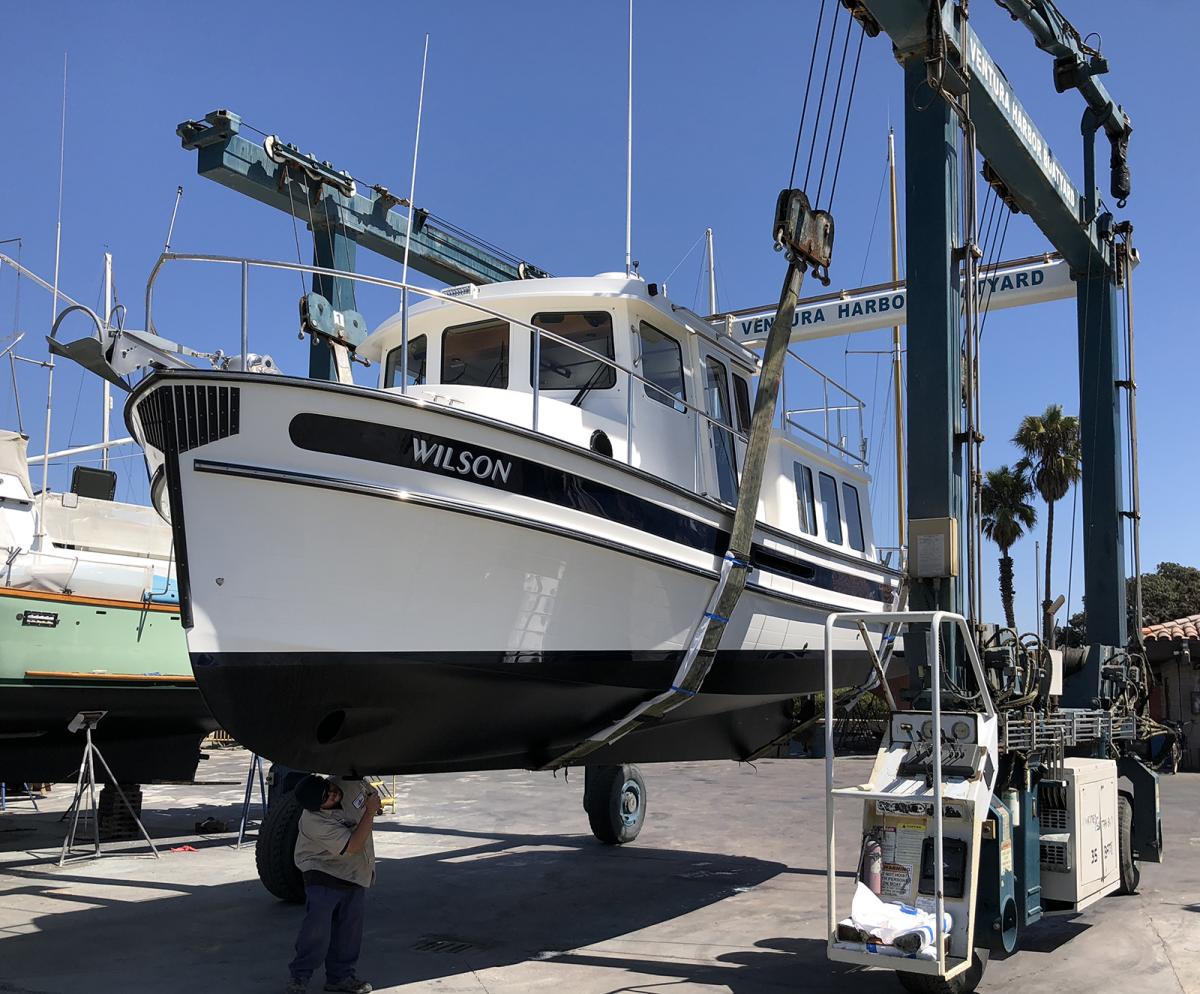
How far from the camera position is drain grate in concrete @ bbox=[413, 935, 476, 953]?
6.09 metres

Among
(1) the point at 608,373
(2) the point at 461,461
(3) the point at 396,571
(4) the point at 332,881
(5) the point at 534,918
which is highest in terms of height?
(1) the point at 608,373

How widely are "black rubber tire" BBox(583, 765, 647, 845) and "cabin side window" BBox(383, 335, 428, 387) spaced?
429 centimetres

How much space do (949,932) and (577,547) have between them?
94.4 inches

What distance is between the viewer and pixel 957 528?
5.70 m

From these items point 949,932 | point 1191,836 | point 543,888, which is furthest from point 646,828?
point 949,932

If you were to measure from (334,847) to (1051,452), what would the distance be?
25.0 m

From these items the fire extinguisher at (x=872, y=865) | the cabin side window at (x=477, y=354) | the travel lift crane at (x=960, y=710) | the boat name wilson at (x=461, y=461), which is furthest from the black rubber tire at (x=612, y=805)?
the boat name wilson at (x=461, y=461)

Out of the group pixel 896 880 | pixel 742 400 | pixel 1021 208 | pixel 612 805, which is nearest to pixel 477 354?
pixel 742 400

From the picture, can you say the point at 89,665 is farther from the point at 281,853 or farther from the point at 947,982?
the point at 947,982

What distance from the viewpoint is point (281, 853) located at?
7137 mm

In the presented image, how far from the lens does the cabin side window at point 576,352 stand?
6711 mm

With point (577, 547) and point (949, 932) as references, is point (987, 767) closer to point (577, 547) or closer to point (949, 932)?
point (949, 932)

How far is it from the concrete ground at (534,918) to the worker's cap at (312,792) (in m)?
0.94

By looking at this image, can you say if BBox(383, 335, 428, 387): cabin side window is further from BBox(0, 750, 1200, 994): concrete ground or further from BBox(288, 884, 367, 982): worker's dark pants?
BBox(0, 750, 1200, 994): concrete ground
